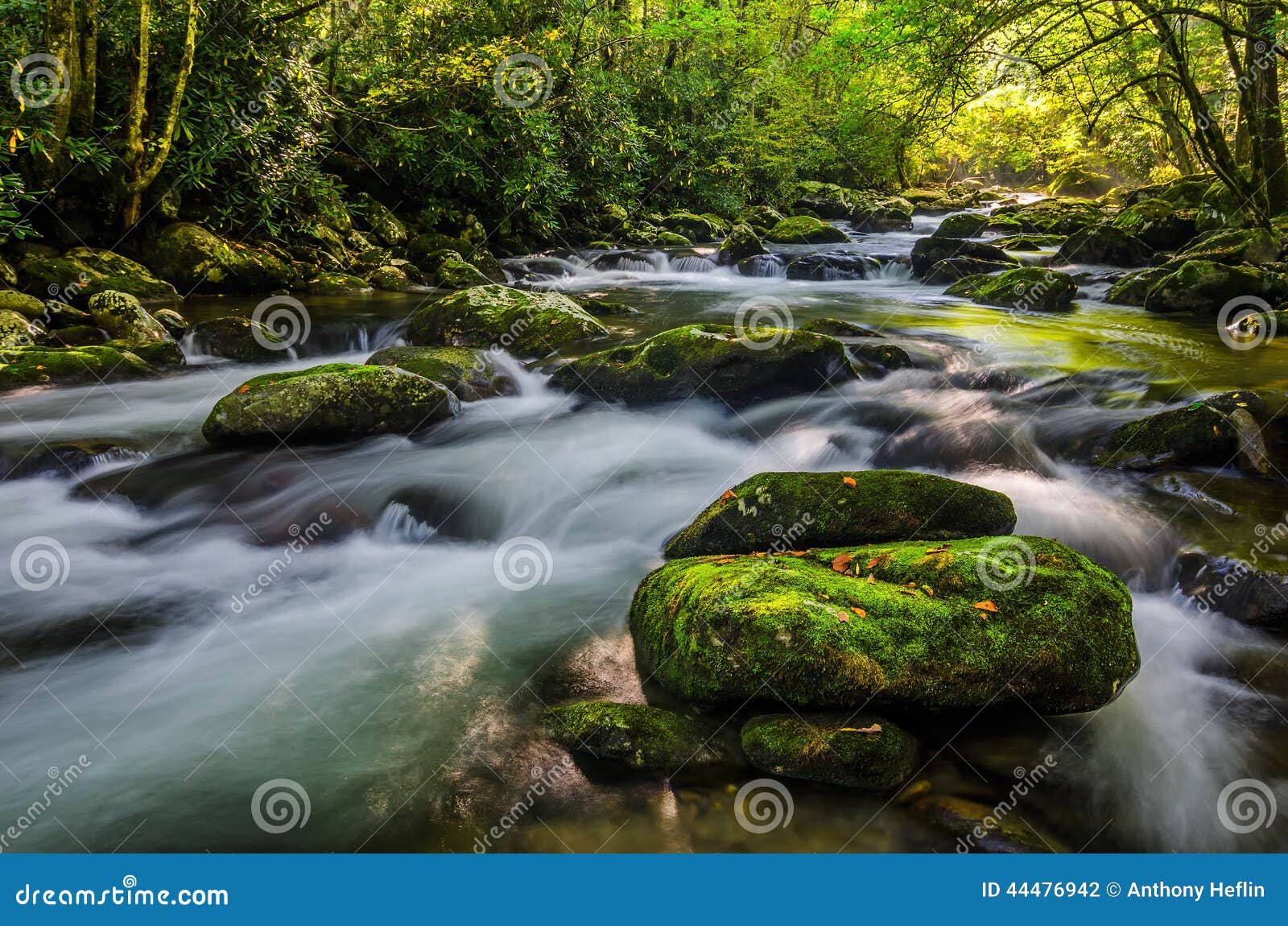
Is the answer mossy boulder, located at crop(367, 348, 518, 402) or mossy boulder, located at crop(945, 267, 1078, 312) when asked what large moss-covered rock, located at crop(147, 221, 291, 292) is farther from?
mossy boulder, located at crop(945, 267, 1078, 312)

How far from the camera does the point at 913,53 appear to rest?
24.0 feet

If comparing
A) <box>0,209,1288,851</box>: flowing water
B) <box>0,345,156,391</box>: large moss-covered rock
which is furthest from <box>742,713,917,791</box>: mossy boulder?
<box>0,345,156,391</box>: large moss-covered rock

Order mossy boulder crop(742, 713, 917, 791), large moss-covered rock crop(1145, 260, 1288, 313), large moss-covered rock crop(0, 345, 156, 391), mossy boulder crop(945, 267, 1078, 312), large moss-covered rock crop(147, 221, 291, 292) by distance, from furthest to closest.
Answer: mossy boulder crop(945, 267, 1078, 312) < large moss-covered rock crop(147, 221, 291, 292) < large moss-covered rock crop(1145, 260, 1288, 313) < large moss-covered rock crop(0, 345, 156, 391) < mossy boulder crop(742, 713, 917, 791)

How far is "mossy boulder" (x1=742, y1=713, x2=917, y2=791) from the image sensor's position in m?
2.72

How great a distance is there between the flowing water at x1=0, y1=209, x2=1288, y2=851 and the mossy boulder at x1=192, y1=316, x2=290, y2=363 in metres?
0.32

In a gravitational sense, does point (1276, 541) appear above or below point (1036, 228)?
below

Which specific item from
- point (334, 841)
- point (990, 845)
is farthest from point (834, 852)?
point (334, 841)

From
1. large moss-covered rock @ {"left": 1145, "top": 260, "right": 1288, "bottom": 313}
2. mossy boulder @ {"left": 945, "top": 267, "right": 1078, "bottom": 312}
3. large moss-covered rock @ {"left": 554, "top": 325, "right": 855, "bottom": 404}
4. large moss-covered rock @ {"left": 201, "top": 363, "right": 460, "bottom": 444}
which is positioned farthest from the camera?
mossy boulder @ {"left": 945, "top": 267, "right": 1078, "bottom": 312}

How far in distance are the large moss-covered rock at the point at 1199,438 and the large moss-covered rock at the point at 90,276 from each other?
10.5 meters

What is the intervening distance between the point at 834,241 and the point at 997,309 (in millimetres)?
9517

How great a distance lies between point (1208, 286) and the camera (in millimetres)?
10016

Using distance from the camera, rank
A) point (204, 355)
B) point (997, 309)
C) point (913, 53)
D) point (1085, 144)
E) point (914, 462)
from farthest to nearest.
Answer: point (1085, 144)
point (997, 309)
point (204, 355)
point (913, 53)
point (914, 462)

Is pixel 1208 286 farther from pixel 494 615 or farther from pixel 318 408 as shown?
pixel 318 408

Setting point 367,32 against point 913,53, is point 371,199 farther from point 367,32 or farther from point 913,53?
point 913,53
